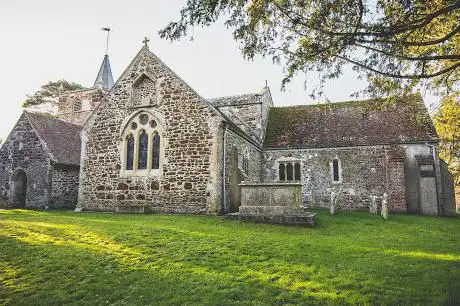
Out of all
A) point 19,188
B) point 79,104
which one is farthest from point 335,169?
point 79,104

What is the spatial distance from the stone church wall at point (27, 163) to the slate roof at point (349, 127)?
15734 mm

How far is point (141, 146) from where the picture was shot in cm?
1683

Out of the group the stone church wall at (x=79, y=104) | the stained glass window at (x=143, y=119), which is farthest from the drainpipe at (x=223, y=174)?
the stone church wall at (x=79, y=104)

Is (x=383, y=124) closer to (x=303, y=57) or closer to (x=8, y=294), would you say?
(x=303, y=57)

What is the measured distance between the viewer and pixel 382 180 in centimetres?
2100

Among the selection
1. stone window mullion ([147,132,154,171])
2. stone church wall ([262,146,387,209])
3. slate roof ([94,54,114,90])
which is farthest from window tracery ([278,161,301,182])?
slate roof ([94,54,114,90])

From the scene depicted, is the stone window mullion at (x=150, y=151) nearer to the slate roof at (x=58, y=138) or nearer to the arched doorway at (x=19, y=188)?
the slate roof at (x=58, y=138)

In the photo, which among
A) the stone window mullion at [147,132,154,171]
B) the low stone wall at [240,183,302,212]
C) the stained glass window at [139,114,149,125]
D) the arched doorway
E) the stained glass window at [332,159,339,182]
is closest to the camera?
the low stone wall at [240,183,302,212]

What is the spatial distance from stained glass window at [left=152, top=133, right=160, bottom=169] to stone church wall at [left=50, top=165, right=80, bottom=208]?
8536 millimetres

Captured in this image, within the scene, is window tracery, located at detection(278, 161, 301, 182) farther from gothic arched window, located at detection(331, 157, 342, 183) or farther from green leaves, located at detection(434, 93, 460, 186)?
green leaves, located at detection(434, 93, 460, 186)

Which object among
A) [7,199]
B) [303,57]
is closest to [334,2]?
[303,57]

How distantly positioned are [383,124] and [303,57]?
1887cm

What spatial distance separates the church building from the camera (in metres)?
15.6

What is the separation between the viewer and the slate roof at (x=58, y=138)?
21.1 m
